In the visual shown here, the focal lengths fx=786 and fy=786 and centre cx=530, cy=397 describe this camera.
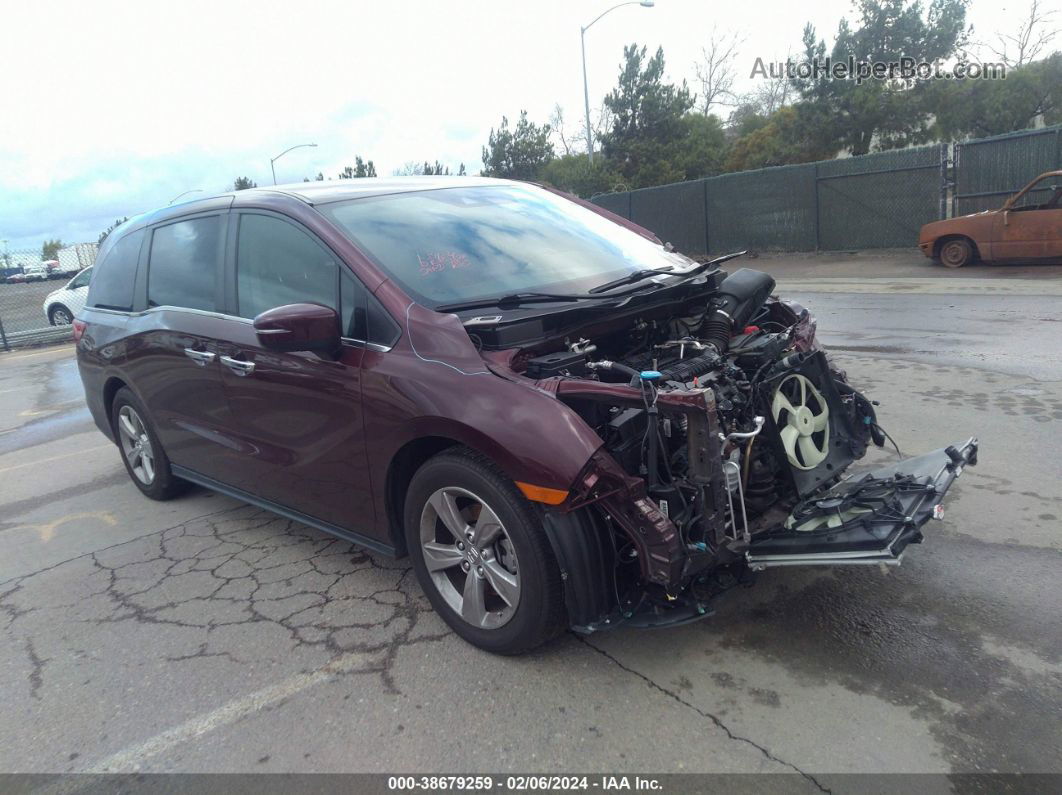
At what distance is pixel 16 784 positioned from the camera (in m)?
2.70

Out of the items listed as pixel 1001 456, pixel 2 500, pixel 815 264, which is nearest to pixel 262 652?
pixel 2 500

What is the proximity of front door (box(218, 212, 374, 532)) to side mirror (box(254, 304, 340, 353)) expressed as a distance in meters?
0.14

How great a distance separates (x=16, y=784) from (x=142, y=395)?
110 inches

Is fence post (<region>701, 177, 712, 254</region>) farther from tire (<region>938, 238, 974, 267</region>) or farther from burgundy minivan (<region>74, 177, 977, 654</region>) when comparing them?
burgundy minivan (<region>74, 177, 977, 654</region>)

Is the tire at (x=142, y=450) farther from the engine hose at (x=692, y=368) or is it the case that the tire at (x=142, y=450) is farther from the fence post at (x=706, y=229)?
the fence post at (x=706, y=229)

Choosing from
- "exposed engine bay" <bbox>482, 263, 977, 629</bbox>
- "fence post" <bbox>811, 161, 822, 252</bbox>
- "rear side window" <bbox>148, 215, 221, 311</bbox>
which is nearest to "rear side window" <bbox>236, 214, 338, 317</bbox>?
"rear side window" <bbox>148, 215, 221, 311</bbox>

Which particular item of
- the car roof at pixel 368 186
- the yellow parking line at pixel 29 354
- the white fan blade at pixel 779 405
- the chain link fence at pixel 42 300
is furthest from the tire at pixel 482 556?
the yellow parking line at pixel 29 354

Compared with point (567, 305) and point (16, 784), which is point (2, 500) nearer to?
point (16, 784)

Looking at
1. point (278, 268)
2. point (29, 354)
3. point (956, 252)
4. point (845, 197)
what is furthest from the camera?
point (845, 197)

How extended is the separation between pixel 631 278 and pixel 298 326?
156cm

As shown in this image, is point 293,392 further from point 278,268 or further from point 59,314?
point 59,314

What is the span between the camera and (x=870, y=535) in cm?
280

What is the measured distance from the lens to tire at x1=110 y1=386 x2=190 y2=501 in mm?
5172

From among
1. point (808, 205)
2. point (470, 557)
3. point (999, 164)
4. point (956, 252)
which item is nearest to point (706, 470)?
point (470, 557)
